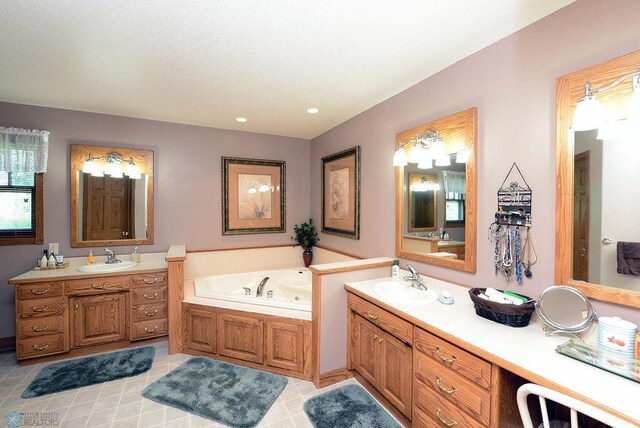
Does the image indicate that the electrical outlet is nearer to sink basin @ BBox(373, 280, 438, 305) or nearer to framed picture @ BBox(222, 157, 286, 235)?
framed picture @ BBox(222, 157, 286, 235)

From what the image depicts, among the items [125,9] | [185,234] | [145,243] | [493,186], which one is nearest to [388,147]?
[493,186]

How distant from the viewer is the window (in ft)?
9.45

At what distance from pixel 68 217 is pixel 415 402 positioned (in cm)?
378

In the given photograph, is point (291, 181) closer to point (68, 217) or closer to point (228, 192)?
point (228, 192)

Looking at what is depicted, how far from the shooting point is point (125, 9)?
1.52 meters

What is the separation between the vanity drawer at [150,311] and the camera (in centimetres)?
296

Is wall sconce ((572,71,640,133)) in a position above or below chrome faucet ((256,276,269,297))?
above

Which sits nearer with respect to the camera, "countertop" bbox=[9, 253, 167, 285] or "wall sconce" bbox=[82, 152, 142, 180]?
"countertop" bbox=[9, 253, 167, 285]

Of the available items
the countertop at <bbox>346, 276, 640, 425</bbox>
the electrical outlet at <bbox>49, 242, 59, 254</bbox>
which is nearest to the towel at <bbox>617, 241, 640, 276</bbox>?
the countertop at <bbox>346, 276, 640, 425</bbox>

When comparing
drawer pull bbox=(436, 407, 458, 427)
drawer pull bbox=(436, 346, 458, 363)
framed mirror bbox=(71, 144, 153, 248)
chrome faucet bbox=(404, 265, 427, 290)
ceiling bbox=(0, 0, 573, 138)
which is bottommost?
drawer pull bbox=(436, 407, 458, 427)

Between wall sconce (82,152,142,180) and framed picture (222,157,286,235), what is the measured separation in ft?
3.40

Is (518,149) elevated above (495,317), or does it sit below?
above

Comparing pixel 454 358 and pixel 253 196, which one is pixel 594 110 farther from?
pixel 253 196

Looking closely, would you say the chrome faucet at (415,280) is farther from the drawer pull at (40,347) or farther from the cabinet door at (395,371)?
the drawer pull at (40,347)
